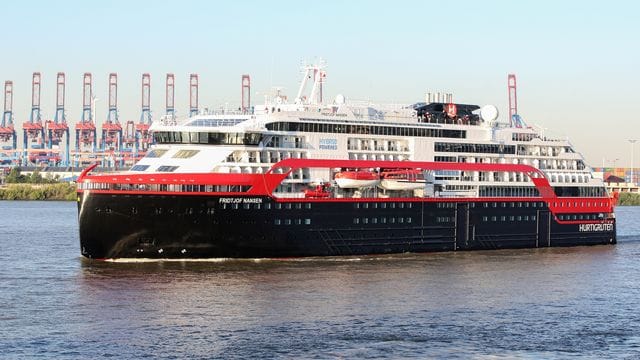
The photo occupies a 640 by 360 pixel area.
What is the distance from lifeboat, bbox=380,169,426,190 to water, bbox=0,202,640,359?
397cm

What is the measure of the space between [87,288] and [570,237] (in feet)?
118

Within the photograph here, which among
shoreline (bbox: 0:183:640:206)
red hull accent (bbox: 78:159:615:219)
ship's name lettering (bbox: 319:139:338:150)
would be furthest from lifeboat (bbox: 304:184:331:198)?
shoreline (bbox: 0:183:640:206)

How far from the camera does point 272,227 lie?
5472 centimetres

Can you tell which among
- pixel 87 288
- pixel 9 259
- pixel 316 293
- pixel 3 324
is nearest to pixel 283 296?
pixel 316 293

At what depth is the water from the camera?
117 ft

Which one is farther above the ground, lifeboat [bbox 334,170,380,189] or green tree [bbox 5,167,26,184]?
lifeboat [bbox 334,170,380,189]

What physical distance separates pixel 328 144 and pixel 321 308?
1845cm

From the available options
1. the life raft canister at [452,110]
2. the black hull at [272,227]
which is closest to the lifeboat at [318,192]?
the black hull at [272,227]

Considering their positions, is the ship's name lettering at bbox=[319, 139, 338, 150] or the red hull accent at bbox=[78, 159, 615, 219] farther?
the ship's name lettering at bbox=[319, 139, 338, 150]

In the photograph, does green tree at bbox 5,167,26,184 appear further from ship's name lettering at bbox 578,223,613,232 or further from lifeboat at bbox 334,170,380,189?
lifeboat at bbox 334,170,380,189

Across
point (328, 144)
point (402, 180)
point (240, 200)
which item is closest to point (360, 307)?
point (240, 200)

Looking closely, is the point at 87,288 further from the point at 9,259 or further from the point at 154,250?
the point at 9,259

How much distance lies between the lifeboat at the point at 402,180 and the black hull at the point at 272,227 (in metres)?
0.93

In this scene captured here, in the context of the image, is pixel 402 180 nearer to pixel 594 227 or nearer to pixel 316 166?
pixel 316 166
